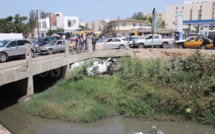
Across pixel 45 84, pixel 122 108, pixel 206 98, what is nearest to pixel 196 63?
pixel 206 98

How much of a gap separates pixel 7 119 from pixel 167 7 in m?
91.8

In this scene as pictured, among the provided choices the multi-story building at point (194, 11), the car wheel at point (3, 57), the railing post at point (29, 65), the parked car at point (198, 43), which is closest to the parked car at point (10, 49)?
the car wheel at point (3, 57)

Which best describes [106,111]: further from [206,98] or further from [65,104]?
[206,98]

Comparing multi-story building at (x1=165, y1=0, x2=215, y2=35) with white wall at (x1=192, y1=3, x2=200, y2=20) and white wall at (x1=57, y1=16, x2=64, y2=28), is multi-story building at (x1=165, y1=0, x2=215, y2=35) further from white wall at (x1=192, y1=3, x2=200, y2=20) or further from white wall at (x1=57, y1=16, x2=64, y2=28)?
white wall at (x1=57, y1=16, x2=64, y2=28)

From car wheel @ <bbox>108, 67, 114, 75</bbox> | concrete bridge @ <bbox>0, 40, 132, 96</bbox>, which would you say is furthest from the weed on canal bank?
car wheel @ <bbox>108, 67, 114, 75</bbox>

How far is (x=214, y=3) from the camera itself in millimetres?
86812

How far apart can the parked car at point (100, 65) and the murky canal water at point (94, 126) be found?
5449mm

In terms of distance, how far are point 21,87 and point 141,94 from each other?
703cm

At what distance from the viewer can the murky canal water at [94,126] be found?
1101cm

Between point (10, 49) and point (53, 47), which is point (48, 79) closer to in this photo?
point (10, 49)

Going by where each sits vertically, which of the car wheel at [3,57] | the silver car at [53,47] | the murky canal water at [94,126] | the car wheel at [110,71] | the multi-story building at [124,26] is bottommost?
the murky canal water at [94,126]

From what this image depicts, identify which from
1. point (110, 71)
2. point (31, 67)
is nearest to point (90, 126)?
point (31, 67)

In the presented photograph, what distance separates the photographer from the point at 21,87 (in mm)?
14336

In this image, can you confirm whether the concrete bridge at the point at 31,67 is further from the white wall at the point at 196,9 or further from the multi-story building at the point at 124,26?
the white wall at the point at 196,9
